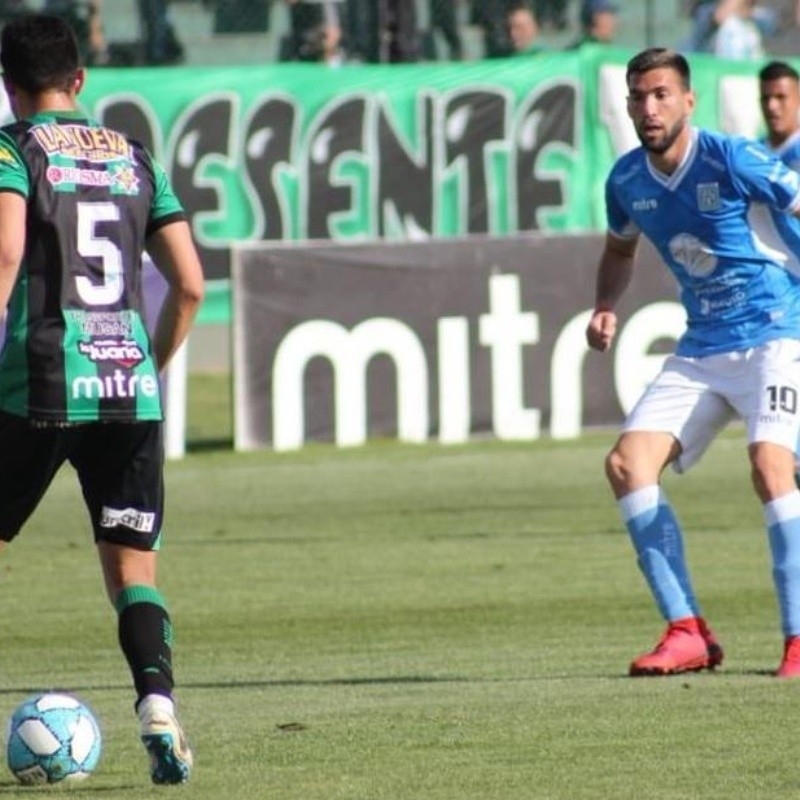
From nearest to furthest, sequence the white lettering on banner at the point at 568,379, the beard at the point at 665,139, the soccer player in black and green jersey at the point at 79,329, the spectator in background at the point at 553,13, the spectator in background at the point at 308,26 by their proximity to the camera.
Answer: the soccer player in black and green jersey at the point at 79,329, the beard at the point at 665,139, the white lettering on banner at the point at 568,379, the spectator in background at the point at 308,26, the spectator in background at the point at 553,13

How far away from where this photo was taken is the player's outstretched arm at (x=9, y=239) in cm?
667

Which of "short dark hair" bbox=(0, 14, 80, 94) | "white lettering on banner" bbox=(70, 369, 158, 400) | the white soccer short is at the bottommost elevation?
the white soccer short

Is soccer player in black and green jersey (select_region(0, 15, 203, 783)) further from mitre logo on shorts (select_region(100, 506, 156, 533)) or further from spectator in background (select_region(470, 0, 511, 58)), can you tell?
spectator in background (select_region(470, 0, 511, 58))

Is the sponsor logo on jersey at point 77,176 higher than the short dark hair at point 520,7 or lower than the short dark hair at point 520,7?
higher

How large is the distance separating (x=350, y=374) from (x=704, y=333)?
893 centimetres

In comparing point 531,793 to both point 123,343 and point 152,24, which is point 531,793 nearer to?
point 123,343

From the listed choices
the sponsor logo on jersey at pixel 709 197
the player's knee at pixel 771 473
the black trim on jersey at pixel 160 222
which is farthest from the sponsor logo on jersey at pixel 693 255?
the black trim on jersey at pixel 160 222

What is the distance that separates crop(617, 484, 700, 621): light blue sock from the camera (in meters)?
9.20

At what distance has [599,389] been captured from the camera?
1895 cm

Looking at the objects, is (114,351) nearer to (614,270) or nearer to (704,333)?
(704,333)

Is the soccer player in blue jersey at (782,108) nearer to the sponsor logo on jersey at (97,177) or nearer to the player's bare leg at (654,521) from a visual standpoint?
the player's bare leg at (654,521)

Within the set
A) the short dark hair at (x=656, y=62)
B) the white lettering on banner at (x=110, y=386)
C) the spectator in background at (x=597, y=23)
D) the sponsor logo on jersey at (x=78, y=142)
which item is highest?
the sponsor logo on jersey at (x=78, y=142)

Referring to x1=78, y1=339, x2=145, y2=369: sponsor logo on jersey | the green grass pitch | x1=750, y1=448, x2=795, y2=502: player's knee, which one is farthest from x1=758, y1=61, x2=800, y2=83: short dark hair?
x1=78, y1=339, x2=145, y2=369: sponsor logo on jersey

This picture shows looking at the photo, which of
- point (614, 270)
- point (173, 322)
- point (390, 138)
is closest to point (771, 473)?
point (614, 270)
